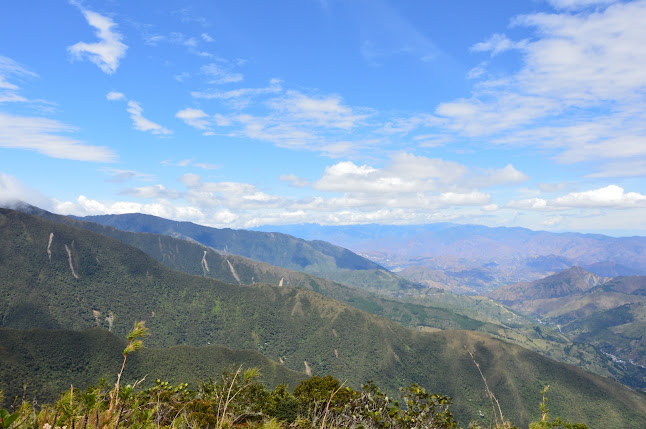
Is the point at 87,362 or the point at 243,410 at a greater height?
the point at 243,410

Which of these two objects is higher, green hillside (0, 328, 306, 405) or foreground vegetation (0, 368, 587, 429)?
foreground vegetation (0, 368, 587, 429)

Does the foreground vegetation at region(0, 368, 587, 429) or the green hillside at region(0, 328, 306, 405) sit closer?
the foreground vegetation at region(0, 368, 587, 429)

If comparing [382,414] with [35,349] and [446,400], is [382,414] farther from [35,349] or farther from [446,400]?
[35,349]

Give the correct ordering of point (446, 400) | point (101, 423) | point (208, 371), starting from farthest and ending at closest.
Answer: point (208, 371), point (446, 400), point (101, 423)

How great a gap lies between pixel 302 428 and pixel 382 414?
37.9ft

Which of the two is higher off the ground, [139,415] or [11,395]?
[139,415]

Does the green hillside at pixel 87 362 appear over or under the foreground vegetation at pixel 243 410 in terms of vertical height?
under

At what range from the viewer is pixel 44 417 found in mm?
7723

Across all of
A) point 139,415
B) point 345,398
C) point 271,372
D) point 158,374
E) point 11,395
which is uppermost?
point 139,415

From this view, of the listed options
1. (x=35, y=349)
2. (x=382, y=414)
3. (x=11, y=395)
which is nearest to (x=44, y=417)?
(x=382, y=414)

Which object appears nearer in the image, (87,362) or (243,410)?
(243,410)

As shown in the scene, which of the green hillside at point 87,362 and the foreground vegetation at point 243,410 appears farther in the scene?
the green hillside at point 87,362

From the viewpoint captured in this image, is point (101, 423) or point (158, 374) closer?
point (101, 423)

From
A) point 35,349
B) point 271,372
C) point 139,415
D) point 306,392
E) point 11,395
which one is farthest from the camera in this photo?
point 271,372
